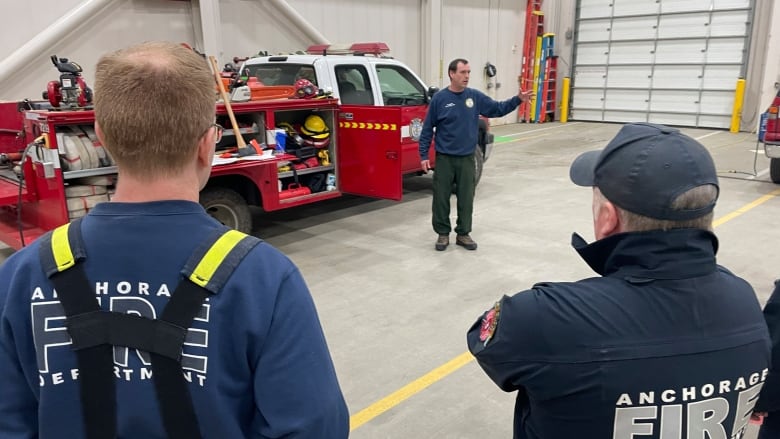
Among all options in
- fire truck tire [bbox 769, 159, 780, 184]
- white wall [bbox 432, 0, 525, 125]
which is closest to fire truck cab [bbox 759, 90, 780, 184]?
fire truck tire [bbox 769, 159, 780, 184]

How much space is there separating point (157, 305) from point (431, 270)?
453 cm

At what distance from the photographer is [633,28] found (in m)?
17.2

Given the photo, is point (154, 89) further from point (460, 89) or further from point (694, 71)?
point (694, 71)

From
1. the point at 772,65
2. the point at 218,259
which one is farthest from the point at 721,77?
the point at 218,259

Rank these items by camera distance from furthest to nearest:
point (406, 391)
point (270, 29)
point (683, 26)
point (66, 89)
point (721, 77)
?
point (683, 26) < point (721, 77) < point (270, 29) < point (66, 89) < point (406, 391)

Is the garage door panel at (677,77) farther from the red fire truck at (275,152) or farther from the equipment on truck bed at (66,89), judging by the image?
the equipment on truck bed at (66,89)

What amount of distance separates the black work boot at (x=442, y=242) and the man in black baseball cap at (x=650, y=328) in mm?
4732

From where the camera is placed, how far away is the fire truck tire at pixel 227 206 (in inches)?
225

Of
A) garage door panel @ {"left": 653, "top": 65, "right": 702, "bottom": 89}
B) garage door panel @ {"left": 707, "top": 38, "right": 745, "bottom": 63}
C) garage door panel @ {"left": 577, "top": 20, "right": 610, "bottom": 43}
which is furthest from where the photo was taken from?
garage door panel @ {"left": 577, "top": 20, "right": 610, "bottom": 43}

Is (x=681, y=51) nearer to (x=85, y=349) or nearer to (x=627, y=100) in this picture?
(x=627, y=100)

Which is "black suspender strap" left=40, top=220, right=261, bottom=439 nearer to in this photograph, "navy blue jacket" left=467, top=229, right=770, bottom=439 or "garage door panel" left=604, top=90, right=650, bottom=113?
"navy blue jacket" left=467, top=229, right=770, bottom=439

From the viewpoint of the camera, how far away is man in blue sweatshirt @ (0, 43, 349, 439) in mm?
1099

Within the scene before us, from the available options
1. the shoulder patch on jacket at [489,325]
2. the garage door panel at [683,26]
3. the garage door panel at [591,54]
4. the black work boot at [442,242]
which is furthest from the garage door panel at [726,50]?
the shoulder patch on jacket at [489,325]

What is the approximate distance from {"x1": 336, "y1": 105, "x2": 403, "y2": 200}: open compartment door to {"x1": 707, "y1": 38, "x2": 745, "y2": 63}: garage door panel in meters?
13.1
